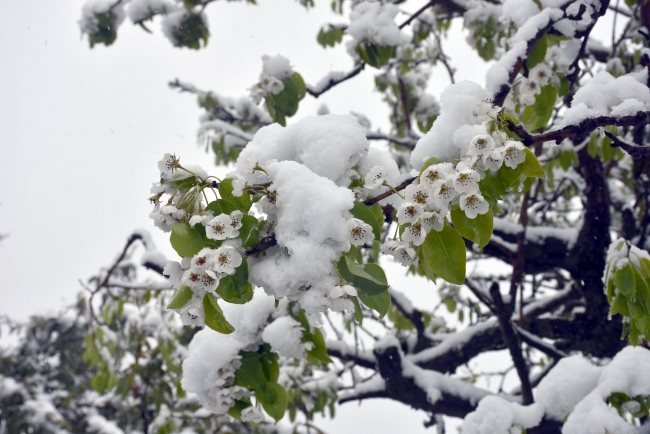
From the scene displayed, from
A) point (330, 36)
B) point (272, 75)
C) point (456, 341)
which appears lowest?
point (456, 341)

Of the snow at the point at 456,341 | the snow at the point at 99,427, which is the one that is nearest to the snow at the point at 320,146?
the snow at the point at 456,341

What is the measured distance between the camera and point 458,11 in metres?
3.09

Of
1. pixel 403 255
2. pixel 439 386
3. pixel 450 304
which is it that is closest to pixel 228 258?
pixel 403 255

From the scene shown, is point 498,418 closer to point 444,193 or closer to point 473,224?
point 473,224

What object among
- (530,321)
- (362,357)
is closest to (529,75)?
(530,321)

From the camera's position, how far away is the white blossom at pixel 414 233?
88 centimetres

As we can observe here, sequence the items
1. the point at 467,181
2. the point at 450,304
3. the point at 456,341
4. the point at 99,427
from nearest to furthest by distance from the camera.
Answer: the point at 467,181 < the point at 456,341 < the point at 450,304 < the point at 99,427

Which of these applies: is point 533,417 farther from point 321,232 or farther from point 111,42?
point 111,42

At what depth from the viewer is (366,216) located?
0.99m

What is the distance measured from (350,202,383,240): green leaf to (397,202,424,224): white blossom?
0.36ft

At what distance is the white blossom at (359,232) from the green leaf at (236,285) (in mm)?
235

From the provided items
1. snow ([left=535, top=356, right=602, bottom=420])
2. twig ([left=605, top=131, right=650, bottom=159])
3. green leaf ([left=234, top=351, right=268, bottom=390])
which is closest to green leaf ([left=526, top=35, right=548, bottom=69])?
twig ([left=605, top=131, right=650, bottom=159])

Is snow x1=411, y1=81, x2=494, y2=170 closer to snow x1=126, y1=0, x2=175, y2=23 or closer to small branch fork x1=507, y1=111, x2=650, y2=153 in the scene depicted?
small branch fork x1=507, y1=111, x2=650, y2=153

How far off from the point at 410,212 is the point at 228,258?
1.22ft
